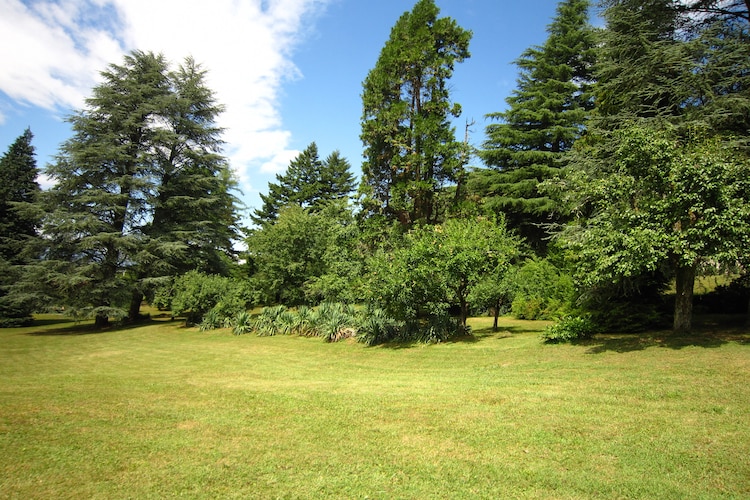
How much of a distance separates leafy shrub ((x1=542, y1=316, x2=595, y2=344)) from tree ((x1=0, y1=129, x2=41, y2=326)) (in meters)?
28.1

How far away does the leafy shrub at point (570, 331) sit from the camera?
38.6 ft

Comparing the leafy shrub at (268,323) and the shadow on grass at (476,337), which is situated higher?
the shadow on grass at (476,337)

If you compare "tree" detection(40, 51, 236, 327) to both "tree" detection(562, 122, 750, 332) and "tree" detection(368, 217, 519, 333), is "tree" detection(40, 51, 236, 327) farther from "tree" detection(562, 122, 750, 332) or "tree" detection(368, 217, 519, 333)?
"tree" detection(562, 122, 750, 332)

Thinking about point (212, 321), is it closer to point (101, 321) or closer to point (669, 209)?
point (101, 321)

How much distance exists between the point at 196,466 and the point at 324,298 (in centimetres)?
1554

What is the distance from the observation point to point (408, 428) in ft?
18.8

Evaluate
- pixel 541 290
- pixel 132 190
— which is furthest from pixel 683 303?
pixel 132 190

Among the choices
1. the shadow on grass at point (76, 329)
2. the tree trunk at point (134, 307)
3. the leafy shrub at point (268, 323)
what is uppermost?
the leafy shrub at point (268, 323)

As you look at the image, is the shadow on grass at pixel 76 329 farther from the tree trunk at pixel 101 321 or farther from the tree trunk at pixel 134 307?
the tree trunk at pixel 134 307

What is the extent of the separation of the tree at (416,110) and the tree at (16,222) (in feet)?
72.4

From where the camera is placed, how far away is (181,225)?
26875mm

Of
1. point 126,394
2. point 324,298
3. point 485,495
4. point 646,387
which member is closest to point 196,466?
point 485,495

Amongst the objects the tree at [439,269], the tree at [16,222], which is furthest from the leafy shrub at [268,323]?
the tree at [16,222]

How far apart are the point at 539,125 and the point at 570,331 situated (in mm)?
17005
